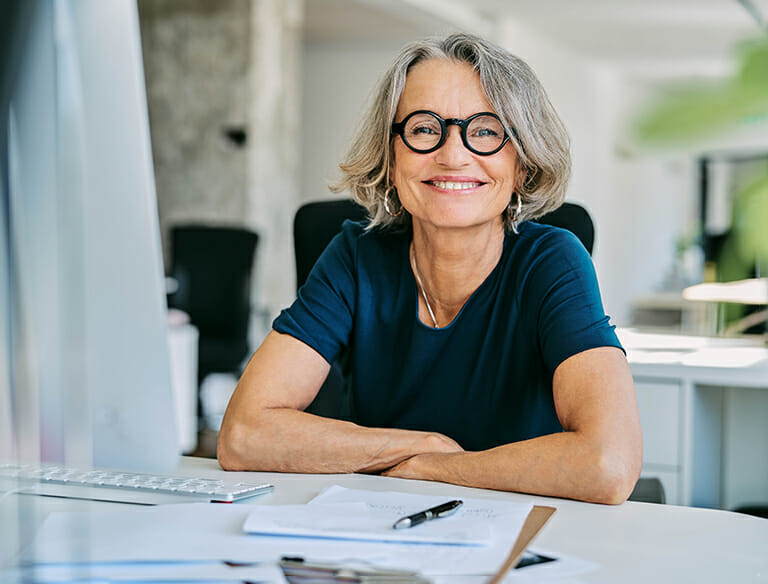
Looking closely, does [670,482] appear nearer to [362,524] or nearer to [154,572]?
[362,524]

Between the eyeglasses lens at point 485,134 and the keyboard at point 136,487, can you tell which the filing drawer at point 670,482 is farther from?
the keyboard at point 136,487

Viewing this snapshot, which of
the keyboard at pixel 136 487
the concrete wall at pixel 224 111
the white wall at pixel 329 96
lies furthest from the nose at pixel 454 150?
the white wall at pixel 329 96

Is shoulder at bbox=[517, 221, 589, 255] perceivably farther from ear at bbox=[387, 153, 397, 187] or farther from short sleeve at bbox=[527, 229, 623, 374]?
ear at bbox=[387, 153, 397, 187]

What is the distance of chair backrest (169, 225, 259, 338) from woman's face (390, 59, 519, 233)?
10.6 feet

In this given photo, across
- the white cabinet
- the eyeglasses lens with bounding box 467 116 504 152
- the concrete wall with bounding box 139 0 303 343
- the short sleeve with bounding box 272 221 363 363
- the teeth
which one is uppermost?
the concrete wall with bounding box 139 0 303 343

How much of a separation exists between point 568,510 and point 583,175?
30.4 ft

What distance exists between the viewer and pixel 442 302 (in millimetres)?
1554

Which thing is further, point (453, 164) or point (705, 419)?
point (705, 419)

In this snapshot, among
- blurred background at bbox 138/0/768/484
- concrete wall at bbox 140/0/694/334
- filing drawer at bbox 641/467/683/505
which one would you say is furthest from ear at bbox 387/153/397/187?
concrete wall at bbox 140/0/694/334

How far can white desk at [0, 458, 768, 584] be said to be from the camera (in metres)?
0.81

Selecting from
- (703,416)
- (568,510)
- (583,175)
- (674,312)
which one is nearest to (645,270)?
(583,175)

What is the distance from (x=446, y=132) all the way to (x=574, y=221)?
0.34 metres

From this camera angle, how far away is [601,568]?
80cm

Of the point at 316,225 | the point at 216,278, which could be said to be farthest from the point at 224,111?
the point at 316,225
